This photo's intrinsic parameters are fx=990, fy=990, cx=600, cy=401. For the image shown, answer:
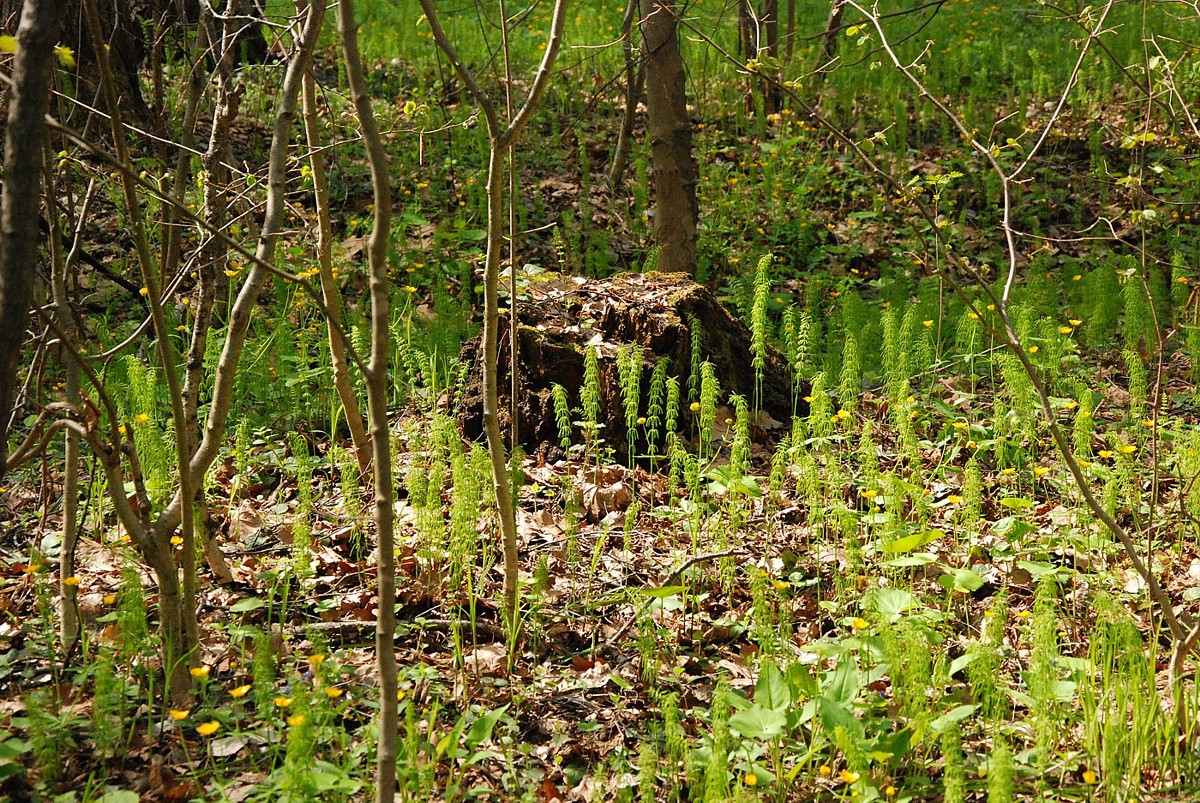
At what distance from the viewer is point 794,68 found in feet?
26.7

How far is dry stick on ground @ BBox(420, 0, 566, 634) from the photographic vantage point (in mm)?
2299

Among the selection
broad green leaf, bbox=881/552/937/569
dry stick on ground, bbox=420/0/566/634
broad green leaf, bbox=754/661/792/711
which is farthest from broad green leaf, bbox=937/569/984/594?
dry stick on ground, bbox=420/0/566/634

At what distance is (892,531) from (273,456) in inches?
96.1

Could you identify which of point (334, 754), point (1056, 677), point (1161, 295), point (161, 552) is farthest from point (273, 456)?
point (1161, 295)

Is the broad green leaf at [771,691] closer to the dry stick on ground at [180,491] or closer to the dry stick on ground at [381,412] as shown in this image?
the dry stick on ground at [381,412]

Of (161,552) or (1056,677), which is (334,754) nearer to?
(161,552)

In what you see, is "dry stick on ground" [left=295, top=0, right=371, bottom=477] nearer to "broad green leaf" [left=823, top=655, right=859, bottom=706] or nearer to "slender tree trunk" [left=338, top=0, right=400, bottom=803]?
"slender tree trunk" [left=338, top=0, right=400, bottom=803]

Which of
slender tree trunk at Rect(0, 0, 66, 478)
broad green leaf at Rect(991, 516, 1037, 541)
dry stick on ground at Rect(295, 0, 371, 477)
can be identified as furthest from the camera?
dry stick on ground at Rect(295, 0, 371, 477)

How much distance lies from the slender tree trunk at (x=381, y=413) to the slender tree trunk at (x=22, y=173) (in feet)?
1.72

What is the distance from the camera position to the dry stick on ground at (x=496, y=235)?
7.54 feet

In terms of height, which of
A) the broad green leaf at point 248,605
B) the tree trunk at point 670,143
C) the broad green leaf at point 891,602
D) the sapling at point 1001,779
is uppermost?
the tree trunk at point 670,143

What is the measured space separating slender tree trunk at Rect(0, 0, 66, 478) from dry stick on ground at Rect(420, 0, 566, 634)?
94 centimetres

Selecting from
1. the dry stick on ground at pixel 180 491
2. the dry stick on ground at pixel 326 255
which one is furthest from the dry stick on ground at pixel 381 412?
the dry stick on ground at pixel 326 255

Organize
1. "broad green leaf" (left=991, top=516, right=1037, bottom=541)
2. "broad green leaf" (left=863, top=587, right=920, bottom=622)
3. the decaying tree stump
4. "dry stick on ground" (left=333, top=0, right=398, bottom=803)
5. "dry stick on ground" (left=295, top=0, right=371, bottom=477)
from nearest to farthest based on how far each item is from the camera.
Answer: "dry stick on ground" (left=333, top=0, right=398, bottom=803) → "broad green leaf" (left=863, top=587, right=920, bottom=622) → "broad green leaf" (left=991, top=516, right=1037, bottom=541) → "dry stick on ground" (left=295, top=0, right=371, bottom=477) → the decaying tree stump
